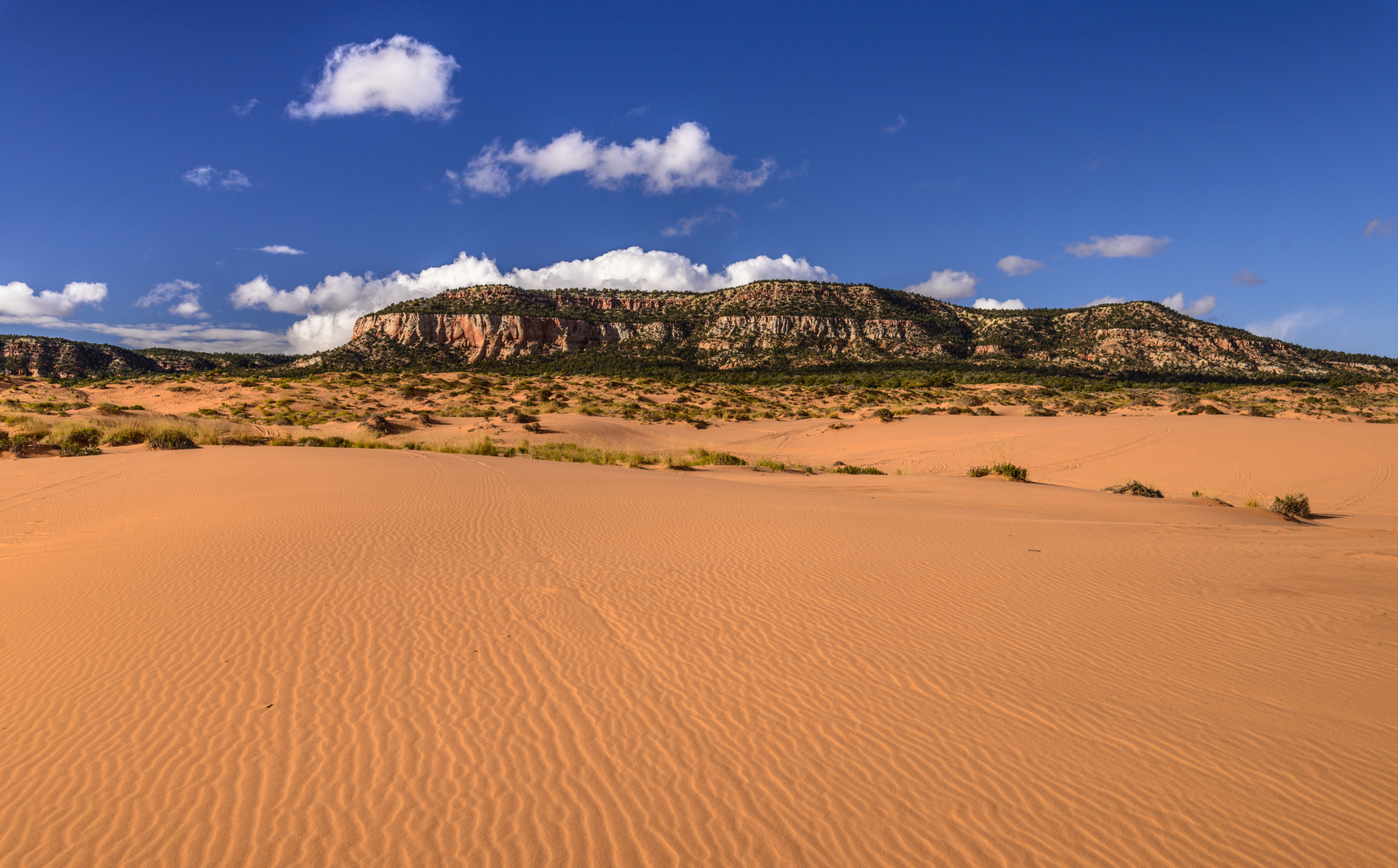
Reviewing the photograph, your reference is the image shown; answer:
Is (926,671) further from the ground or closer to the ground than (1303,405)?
closer to the ground

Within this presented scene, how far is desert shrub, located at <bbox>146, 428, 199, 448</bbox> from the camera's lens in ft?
52.9

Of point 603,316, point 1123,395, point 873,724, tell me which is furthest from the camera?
point 603,316

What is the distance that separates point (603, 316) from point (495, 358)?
18027mm

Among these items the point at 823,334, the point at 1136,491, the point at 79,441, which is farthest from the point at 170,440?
the point at 823,334

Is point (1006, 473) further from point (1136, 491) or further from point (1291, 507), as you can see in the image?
point (1291, 507)

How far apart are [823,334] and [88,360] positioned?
7756 cm

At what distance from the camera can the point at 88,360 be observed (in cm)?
6106

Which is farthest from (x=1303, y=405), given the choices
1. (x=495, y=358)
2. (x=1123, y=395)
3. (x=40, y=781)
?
(x=495, y=358)

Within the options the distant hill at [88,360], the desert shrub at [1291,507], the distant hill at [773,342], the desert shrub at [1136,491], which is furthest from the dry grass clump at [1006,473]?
the distant hill at [88,360]

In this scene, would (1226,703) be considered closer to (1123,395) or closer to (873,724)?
(873,724)

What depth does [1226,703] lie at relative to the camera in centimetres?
361

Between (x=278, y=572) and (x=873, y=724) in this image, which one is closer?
(x=873, y=724)

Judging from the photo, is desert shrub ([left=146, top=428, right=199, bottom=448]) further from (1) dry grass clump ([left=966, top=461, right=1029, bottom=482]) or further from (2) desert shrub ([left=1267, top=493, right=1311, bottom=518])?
(2) desert shrub ([left=1267, top=493, right=1311, bottom=518])

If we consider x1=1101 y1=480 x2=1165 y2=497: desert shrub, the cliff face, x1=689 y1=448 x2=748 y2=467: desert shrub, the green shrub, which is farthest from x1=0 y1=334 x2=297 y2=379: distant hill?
x1=1101 y1=480 x2=1165 y2=497: desert shrub
